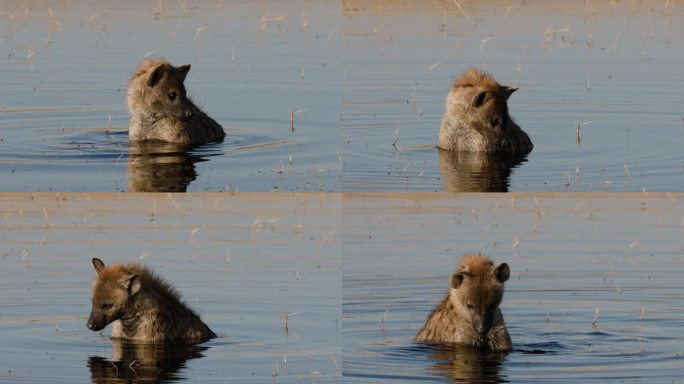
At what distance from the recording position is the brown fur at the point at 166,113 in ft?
50.6

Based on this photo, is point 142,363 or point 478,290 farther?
point 478,290

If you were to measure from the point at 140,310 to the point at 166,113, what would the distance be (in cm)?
303

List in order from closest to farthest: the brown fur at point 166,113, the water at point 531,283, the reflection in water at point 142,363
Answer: the reflection in water at point 142,363 → the water at point 531,283 → the brown fur at point 166,113

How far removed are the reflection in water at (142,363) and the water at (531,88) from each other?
264cm

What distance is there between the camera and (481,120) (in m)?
15.0

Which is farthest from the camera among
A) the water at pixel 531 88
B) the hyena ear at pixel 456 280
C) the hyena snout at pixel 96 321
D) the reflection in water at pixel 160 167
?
the water at pixel 531 88

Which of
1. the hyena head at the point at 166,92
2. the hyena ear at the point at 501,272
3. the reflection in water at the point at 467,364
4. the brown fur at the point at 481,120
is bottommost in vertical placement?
the reflection in water at the point at 467,364

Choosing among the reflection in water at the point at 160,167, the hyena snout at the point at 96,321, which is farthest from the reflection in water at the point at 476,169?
the hyena snout at the point at 96,321

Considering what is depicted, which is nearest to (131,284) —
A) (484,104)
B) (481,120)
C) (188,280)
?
(188,280)

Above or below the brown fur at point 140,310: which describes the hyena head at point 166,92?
above

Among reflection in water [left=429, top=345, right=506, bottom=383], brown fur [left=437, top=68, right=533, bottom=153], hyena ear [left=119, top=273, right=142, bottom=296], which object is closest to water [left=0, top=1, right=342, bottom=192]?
hyena ear [left=119, top=273, right=142, bottom=296]

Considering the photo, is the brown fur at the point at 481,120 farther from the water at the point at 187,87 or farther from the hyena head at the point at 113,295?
the hyena head at the point at 113,295

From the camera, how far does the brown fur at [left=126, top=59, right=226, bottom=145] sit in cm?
1541

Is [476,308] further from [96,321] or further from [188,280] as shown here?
[188,280]
